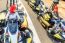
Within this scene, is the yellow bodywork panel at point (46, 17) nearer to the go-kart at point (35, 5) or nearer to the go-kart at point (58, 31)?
the go-kart at point (58, 31)

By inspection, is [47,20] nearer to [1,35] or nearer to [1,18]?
[1,18]

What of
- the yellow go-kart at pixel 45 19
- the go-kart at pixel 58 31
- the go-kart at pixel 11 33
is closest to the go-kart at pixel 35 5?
the yellow go-kart at pixel 45 19

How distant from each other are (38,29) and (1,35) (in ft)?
9.95

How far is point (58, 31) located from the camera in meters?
8.83

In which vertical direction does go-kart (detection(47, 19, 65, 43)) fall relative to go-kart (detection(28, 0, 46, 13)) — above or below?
below

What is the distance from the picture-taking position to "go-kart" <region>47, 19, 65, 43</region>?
840 centimetres

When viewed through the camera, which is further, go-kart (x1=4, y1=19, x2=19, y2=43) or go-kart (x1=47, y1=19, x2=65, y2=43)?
go-kart (x1=47, y1=19, x2=65, y2=43)

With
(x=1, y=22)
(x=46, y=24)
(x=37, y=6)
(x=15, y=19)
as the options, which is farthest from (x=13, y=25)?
(x=37, y=6)

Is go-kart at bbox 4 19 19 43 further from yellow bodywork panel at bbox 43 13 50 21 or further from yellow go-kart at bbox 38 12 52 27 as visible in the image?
yellow bodywork panel at bbox 43 13 50 21

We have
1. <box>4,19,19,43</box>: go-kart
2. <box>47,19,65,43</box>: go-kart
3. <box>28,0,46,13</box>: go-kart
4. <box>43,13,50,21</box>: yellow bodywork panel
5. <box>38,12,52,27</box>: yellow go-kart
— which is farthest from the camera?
<box>28,0,46,13</box>: go-kart

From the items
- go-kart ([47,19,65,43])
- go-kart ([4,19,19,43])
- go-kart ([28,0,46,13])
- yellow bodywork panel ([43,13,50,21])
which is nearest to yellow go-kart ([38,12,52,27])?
yellow bodywork panel ([43,13,50,21])

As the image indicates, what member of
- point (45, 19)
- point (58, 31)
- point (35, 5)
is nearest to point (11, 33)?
point (58, 31)

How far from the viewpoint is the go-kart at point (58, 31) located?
840 cm

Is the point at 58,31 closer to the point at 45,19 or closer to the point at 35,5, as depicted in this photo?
the point at 45,19
